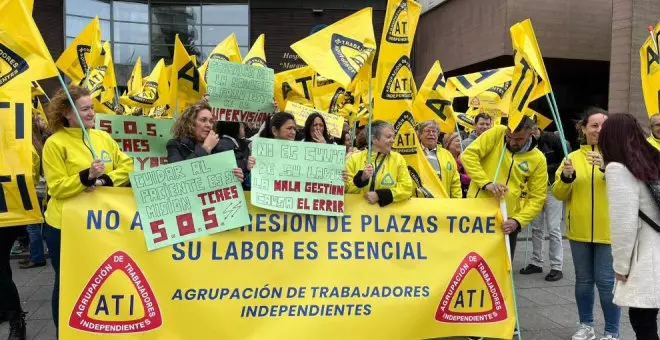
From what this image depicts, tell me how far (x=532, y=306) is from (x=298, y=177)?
10.9 feet

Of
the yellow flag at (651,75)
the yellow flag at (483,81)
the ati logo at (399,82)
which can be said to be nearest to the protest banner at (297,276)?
the ati logo at (399,82)

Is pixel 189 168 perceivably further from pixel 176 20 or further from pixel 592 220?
pixel 176 20

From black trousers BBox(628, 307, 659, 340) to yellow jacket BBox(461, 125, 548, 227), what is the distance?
123cm

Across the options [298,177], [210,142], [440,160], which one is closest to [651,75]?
[440,160]

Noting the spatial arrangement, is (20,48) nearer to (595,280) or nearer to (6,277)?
(6,277)

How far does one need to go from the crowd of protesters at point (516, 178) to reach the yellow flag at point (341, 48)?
57 centimetres

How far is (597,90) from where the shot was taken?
69.8 feet

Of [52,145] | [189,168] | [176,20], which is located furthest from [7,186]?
[176,20]

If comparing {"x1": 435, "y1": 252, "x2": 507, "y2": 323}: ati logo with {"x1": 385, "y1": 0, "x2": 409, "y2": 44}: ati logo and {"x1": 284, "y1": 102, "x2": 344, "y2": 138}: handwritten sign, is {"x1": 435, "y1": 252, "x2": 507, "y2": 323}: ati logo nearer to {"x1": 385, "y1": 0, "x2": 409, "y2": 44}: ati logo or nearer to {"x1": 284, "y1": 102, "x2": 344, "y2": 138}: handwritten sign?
{"x1": 385, "y1": 0, "x2": 409, "y2": 44}: ati logo

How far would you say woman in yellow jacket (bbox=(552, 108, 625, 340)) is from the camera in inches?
171

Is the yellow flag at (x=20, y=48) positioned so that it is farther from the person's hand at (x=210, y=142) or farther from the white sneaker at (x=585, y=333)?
the white sneaker at (x=585, y=333)

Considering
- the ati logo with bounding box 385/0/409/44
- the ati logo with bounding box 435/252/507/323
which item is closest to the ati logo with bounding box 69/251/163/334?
the ati logo with bounding box 435/252/507/323

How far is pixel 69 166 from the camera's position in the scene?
3764mm

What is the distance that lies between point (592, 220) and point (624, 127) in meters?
1.22
